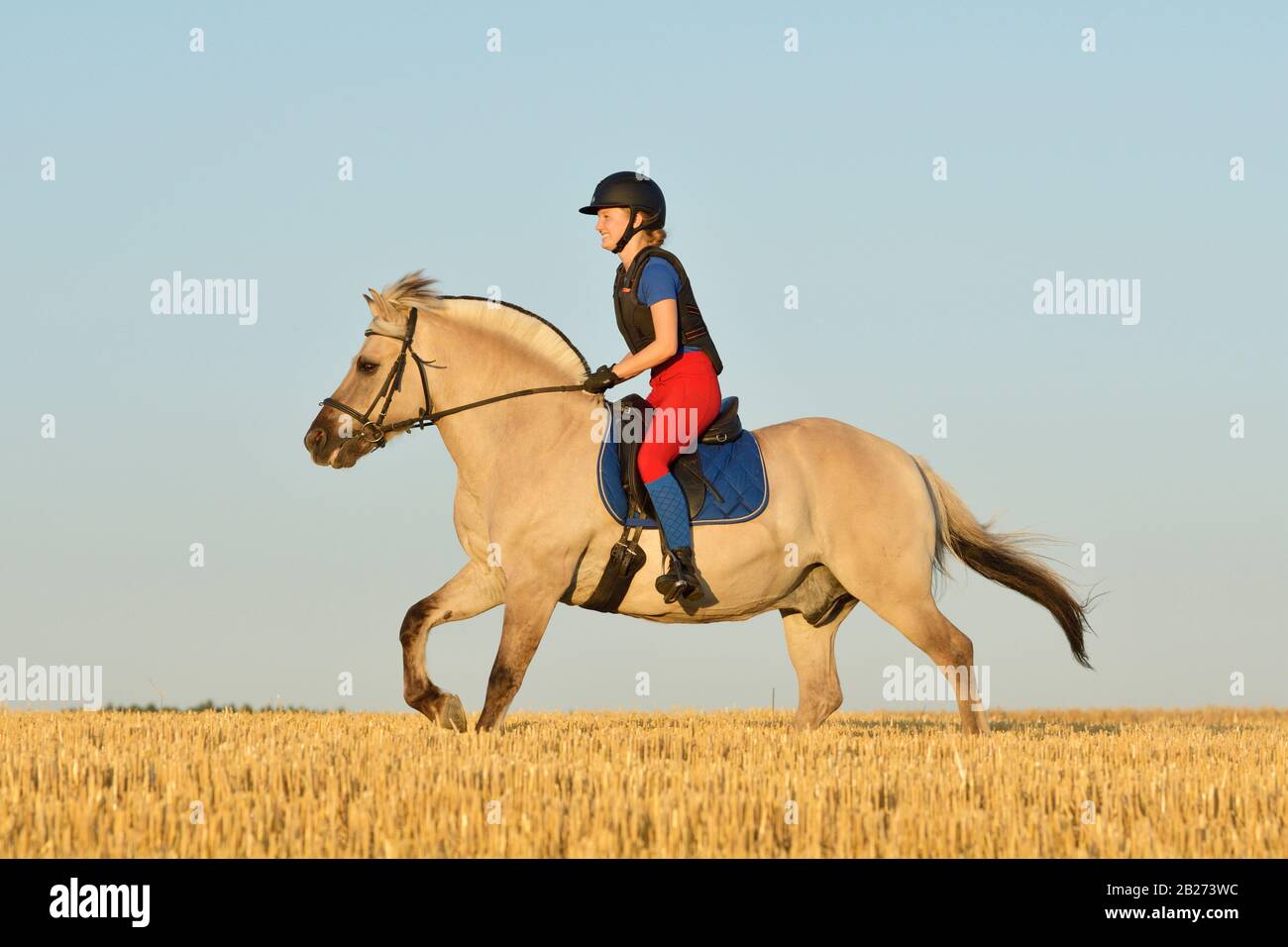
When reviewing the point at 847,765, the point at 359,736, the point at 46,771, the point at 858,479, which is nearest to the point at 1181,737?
the point at 858,479

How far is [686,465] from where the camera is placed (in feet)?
28.0

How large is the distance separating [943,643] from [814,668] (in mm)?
1044

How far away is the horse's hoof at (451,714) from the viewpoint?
8383mm

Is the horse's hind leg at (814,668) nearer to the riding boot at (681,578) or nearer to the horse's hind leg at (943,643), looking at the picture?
the horse's hind leg at (943,643)

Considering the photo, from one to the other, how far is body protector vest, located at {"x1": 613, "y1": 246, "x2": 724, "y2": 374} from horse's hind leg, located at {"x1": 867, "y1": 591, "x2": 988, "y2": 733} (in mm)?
2082

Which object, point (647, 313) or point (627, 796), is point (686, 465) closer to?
point (647, 313)

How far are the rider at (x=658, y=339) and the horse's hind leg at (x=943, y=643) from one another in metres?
1.51

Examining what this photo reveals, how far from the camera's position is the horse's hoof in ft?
27.5

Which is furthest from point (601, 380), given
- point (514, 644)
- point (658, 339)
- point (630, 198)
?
point (514, 644)

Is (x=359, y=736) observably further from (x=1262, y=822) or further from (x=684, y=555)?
(x=1262, y=822)

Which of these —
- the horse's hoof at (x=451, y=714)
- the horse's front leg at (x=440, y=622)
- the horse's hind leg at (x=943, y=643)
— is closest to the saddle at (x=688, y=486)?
the horse's front leg at (x=440, y=622)

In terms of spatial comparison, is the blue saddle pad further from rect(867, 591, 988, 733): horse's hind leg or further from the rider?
rect(867, 591, 988, 733): horse's hind leg

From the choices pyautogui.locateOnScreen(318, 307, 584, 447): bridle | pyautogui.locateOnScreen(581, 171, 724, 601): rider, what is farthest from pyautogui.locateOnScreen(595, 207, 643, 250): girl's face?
pyautogui.locateOnScreen(318, 307, 584, 447): bridle

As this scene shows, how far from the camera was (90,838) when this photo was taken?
5.09m
